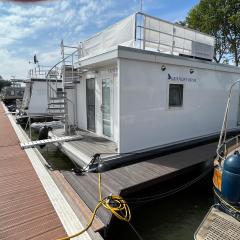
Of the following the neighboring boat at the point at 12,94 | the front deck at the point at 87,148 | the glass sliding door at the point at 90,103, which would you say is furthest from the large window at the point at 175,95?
the neighboring boat at the point at 12,94

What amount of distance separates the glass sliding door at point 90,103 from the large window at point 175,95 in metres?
2.49

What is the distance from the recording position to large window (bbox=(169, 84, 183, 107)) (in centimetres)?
602

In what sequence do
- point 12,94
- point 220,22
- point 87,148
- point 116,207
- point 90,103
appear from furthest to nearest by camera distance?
point 12,94 < point 220,22 < point 90,103 < point 87,148 < point 116,207

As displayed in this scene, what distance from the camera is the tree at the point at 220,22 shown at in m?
17.6

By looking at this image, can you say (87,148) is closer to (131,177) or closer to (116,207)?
(131,177)

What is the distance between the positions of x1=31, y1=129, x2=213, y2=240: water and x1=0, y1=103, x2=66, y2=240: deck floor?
3.46ft

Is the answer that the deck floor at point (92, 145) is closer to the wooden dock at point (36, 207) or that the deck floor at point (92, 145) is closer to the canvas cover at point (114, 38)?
the wooden dock at point (36, 207)

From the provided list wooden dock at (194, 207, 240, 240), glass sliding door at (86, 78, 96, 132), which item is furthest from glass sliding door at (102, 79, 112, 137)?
wooden dock at (194, 207, 240, 240)

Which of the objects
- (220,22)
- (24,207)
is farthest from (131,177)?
(220,22)

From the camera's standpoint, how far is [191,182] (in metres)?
4.79

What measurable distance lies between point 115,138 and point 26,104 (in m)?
9.70

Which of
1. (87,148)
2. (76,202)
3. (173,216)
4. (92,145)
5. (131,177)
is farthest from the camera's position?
(92,145)

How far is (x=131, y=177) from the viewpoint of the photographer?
4211 mm

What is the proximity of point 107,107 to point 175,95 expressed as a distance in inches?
76.3
